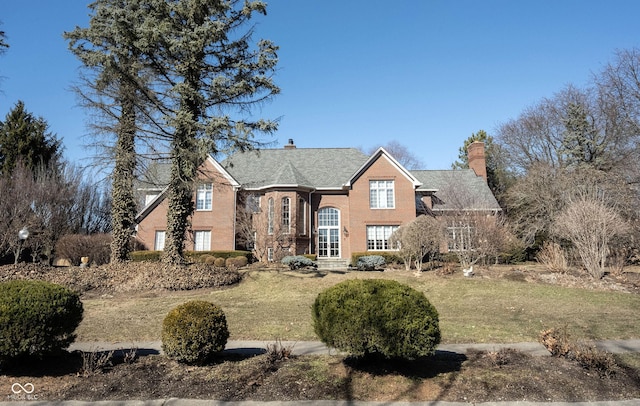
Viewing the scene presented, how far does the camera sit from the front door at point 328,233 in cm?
2867

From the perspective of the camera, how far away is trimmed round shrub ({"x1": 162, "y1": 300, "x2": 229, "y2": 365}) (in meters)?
5.68

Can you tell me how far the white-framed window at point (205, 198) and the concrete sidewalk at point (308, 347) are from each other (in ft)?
67.6

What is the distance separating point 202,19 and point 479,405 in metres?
18.1

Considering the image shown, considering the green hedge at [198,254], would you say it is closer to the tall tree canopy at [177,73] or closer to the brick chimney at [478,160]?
the tall tree canopy at [177,73]

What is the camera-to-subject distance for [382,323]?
201 inches

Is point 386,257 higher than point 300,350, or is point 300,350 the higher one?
point 386,257

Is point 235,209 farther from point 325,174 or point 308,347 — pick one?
point 308,347

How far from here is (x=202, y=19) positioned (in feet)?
56.9

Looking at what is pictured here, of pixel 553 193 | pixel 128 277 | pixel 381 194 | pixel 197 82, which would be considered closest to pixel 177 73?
pixel 197 82

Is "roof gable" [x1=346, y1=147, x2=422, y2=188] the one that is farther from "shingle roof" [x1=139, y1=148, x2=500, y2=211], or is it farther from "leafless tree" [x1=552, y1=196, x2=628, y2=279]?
"leafless tree" [x1=552, y1=196, x2=628, y2=279]

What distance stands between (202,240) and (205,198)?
3.07 meters

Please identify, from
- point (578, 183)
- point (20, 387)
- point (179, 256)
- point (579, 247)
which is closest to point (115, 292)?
point (179, 256)

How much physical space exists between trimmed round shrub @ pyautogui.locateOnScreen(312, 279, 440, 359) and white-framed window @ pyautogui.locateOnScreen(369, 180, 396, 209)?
22.8 meters

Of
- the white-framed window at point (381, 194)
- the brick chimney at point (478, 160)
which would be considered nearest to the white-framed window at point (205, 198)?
the white-framed window at point (381, 194)
